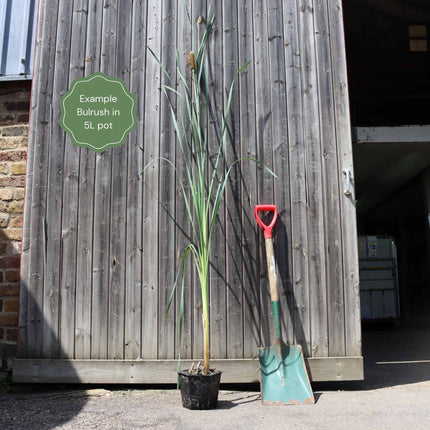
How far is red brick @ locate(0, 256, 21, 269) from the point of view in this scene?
2.78 meters

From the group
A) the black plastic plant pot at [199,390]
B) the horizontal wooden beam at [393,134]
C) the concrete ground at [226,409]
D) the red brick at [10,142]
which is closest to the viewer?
the concrete ground at [226,409]

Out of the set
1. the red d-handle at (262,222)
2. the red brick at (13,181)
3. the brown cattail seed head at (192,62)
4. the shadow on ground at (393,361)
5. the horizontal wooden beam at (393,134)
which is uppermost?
the horizontal wooden beam at (393,134)

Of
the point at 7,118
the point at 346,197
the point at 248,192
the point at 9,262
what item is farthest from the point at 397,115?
the point at 9,262

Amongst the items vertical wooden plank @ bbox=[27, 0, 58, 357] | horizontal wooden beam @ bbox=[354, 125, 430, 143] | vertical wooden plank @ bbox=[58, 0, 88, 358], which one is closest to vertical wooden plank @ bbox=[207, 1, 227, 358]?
vertical wooden plank @ bbox=[58, 0, 88, 358]

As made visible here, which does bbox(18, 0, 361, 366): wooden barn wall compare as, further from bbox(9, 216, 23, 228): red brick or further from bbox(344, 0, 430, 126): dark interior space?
bbox(344, 0, 430, 126): dark interior space

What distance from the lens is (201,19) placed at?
2.86m

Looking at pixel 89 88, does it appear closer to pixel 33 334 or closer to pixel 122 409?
pixel 33 334

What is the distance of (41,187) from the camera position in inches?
106

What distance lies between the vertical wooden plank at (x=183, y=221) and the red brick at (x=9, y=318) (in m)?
1.07

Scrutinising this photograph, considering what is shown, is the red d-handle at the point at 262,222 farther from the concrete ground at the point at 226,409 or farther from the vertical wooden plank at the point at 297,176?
the concrete ground at the point at 226,409

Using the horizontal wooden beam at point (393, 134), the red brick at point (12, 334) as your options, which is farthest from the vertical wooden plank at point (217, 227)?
the horizontal wooden beam at point (393, 134)

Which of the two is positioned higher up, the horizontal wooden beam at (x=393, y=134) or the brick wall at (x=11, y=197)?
the horizontal wooden beam at (x=393, y=134)

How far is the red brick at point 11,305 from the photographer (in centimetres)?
273

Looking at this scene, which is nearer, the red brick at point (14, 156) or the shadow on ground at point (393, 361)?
the shadow on ground at point (393, 361)
